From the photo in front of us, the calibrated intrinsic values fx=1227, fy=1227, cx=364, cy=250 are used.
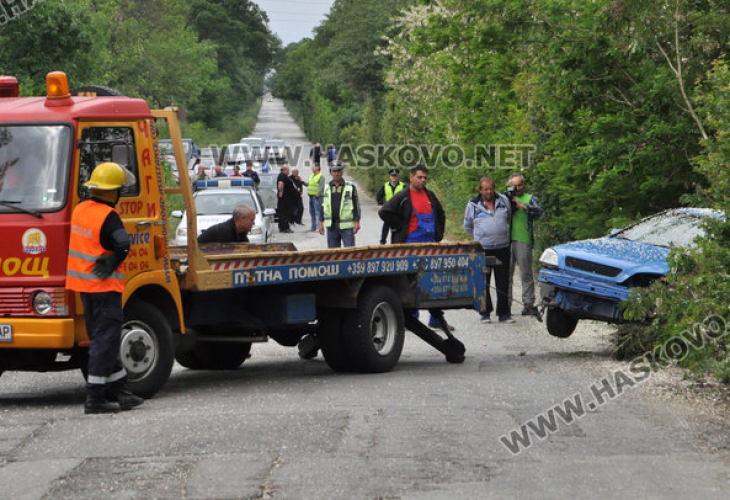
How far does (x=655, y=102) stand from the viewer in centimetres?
1680

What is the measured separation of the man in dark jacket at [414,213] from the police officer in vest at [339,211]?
15.0 ft

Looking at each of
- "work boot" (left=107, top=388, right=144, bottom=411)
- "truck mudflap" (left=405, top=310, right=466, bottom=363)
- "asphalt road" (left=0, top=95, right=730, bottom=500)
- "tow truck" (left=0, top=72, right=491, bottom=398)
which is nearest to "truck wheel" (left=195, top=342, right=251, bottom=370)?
"tow truck" (left=0, top=72, right=491, bottom=398)

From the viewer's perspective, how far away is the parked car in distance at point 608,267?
12531 millimetres

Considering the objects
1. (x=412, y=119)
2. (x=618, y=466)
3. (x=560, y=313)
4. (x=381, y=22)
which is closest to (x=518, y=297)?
(x=560, y=313)

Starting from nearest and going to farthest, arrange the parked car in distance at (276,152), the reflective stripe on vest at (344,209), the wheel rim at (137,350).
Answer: the wheel rim at (137,350) < the reflective stripe on vest at (344,209) < the parked car in distance at (276,152)

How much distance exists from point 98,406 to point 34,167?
1910 mm

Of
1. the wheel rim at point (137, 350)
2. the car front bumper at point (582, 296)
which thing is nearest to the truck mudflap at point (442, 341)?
the car front bumper at point (582, 296)

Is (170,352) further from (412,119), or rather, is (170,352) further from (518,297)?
Result: (412,119)

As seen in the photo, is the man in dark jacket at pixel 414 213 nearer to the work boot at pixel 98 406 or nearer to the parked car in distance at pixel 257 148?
the work boot at pixel 98 406

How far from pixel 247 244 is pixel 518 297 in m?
7.88

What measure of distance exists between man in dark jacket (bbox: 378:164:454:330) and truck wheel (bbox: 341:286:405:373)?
276 cm

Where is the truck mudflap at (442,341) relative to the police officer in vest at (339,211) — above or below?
below

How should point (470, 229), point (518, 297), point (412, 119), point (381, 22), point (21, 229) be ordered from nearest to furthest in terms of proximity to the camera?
1. point (21, 229)
2. point (470, 229)
3. point (518, 297)
4. point (412, 119)
5. point (381, 22)

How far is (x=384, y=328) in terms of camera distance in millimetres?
12031
